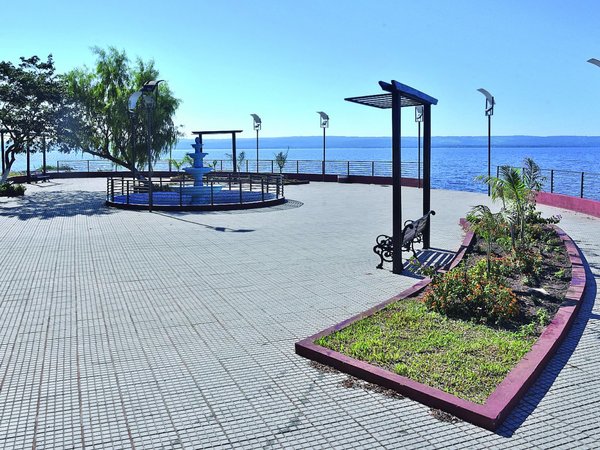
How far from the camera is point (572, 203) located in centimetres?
1872

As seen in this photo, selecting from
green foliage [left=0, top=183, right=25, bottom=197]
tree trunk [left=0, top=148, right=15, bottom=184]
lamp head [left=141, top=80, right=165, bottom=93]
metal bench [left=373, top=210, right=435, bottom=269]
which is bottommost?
metal bench [left=373, top=210, right=435, bottom=269]

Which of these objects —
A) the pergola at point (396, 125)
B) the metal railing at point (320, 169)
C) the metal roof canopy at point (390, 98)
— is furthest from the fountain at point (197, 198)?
the pergola at point (396, 125)

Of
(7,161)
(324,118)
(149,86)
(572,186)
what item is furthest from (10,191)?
(572,186)

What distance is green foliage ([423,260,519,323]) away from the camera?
253 inches

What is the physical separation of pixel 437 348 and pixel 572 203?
15.3m

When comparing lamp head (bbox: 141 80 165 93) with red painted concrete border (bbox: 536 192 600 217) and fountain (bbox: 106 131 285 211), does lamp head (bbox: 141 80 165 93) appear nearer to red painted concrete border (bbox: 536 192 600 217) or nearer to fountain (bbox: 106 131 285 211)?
fountain (bbox: 106 131 285 211)

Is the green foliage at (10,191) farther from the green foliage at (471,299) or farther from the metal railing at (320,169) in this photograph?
the green foliage at (471,299)

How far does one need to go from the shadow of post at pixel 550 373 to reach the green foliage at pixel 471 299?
0.68m

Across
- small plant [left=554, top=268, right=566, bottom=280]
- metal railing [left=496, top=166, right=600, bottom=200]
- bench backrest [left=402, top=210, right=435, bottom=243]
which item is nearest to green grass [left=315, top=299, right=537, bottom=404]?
small plant [left=554, top=268, right=566, bottom=280]

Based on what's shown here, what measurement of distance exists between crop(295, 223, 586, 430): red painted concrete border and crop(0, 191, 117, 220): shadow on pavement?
45.8 ft

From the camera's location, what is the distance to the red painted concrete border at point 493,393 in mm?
4273

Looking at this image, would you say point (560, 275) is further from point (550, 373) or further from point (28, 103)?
point (28, 103)

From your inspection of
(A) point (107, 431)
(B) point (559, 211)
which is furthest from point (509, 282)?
(B) point (559, 211)

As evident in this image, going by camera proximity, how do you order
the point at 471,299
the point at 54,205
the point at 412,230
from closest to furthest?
the point at 471,299 → the point at 412,230 → the point at 54,205
